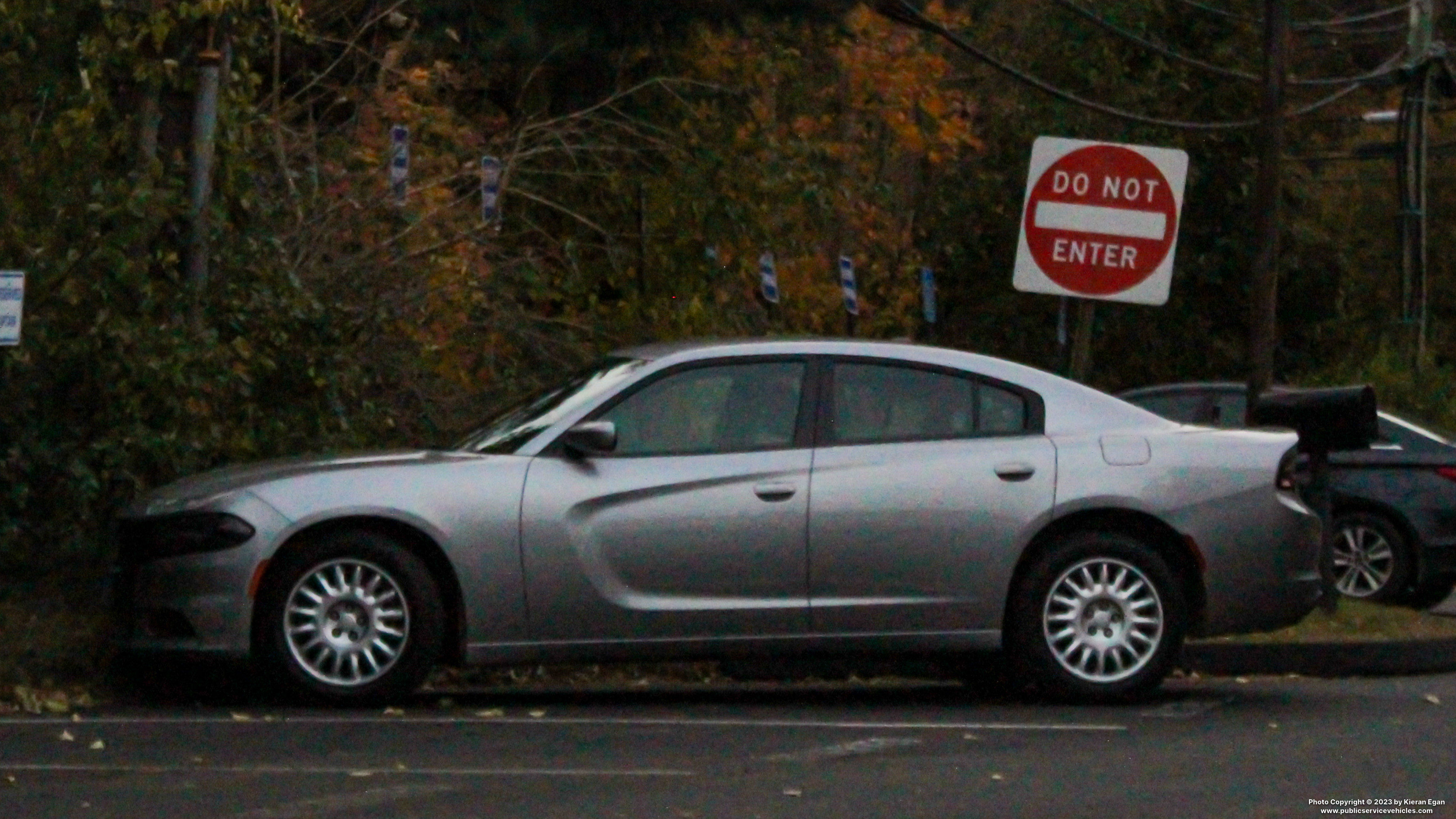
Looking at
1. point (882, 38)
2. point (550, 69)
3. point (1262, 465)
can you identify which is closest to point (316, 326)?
point (1262, 465)

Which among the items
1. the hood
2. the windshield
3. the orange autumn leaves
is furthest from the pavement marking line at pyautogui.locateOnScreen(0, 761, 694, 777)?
the orange autumn leaves

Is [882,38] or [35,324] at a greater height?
[882,38]

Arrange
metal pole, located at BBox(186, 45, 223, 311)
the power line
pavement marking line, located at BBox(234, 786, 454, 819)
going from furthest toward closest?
the power line
metal pole, located at BBox(186, 45, 223, 311)
pavement marking line, located at BBox(234, 786, 454, 819)

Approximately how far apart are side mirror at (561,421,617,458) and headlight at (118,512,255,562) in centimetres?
125

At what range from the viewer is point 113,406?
11.2 metres

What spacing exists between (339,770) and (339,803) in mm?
629

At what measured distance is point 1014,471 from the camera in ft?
31.9

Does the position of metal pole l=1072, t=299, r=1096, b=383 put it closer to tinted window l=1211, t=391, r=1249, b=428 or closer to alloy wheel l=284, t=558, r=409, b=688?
tinted window l=1211, t=391, r=1249, b=428

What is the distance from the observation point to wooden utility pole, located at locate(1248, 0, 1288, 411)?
13797mm

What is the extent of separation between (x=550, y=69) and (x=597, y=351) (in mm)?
2685

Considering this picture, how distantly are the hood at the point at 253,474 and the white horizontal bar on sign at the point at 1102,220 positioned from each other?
14.4 feet

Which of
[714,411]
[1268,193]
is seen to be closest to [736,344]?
[714,411]

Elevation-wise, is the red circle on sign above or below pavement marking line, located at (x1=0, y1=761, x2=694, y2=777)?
above

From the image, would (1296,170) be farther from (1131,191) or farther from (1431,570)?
(1131,191)
